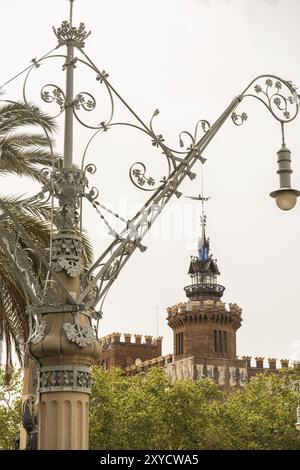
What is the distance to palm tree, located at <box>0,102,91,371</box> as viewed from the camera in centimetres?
1530

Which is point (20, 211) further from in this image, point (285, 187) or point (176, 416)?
point (176, 416)

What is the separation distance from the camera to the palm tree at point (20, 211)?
1530cm

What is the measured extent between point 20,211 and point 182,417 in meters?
26.6

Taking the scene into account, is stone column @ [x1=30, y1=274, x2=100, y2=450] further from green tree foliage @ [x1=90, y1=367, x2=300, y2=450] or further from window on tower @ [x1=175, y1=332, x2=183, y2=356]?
window on tower @ [x1=175, y1=332, x2=183, y2=356]

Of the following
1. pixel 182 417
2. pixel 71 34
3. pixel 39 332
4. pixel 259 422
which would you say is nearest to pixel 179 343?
pixel 259 422

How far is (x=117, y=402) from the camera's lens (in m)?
38.0

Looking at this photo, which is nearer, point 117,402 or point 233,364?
point 117,402

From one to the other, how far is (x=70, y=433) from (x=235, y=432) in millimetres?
33906

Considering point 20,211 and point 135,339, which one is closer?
point 20,211

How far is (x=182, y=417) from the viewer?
39938 millimetres

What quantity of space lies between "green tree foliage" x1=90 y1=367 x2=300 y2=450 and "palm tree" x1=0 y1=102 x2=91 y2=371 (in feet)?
65.5

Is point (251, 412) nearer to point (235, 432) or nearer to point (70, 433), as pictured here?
point (235, 432)

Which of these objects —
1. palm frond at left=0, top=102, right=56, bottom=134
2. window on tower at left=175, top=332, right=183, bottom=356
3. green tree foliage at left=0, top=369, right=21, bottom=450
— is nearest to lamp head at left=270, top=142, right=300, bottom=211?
palm frond at left=0, top=102, right=56, bottom=134

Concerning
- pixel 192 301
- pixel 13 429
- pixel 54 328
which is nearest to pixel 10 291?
pixel 54 328
